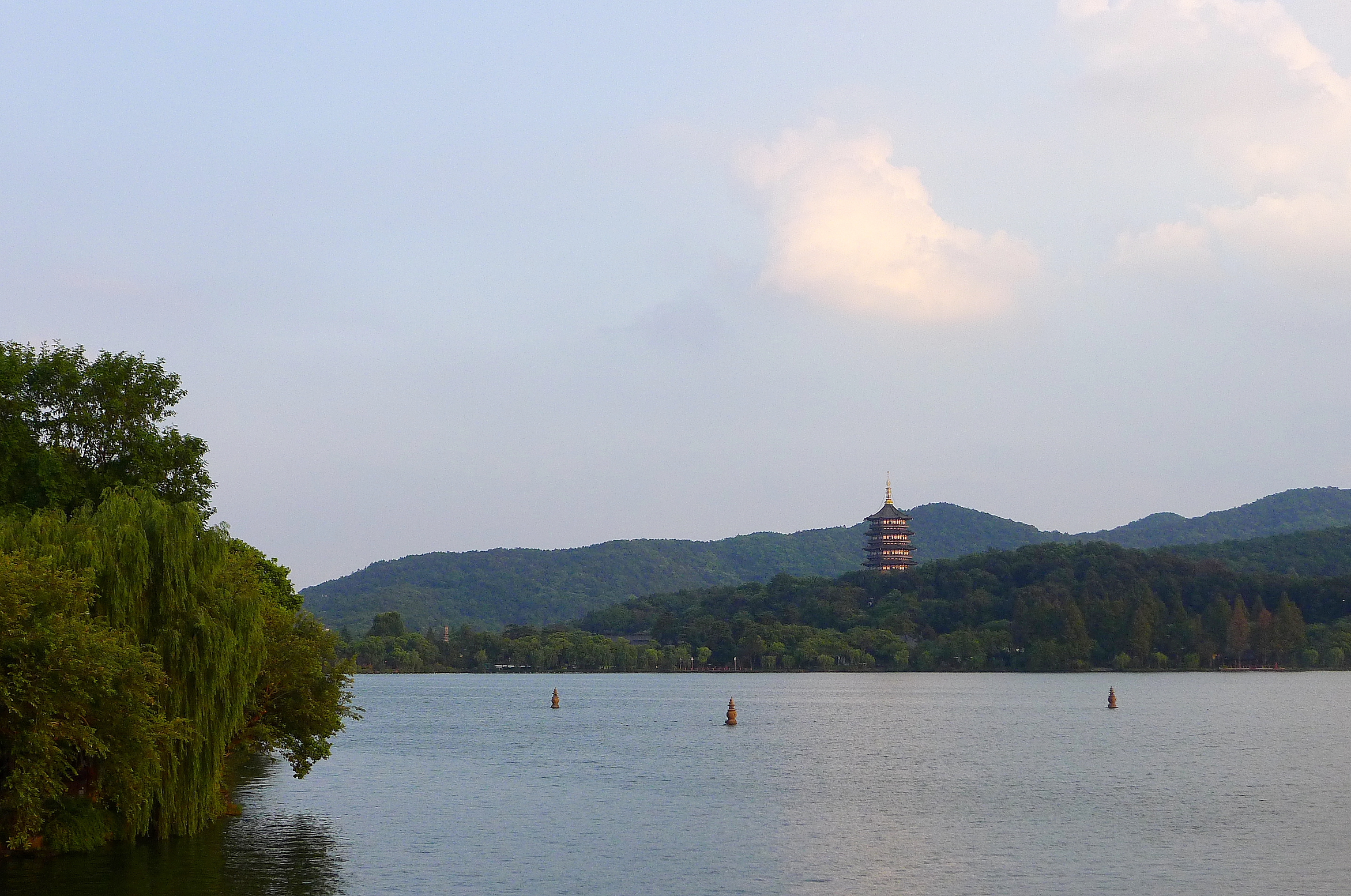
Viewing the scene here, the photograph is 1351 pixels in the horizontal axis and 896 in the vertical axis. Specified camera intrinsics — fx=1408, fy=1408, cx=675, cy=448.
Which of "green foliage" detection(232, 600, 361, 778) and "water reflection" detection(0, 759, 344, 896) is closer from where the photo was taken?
"water reflection" detection(0, 759, 344, 896)

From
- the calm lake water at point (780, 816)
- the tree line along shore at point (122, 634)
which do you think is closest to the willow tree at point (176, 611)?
the tree line along shore at point (122, 634)

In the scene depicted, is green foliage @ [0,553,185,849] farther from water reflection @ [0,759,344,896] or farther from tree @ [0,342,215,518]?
tree @ [0,342,215,518]

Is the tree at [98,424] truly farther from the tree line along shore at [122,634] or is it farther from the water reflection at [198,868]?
the water reflection at [198,868]

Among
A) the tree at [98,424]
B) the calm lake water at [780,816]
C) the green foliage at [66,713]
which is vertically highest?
the tree at [98,424]

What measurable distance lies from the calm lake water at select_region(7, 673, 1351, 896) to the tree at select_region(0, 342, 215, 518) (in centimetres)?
1164

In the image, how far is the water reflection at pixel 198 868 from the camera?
3127 cm

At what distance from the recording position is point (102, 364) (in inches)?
1828

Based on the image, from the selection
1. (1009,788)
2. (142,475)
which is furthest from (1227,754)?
(142,475)

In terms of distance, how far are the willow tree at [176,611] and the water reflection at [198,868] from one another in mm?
1017

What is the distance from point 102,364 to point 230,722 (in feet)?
52.6

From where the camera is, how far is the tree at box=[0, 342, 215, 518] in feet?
144

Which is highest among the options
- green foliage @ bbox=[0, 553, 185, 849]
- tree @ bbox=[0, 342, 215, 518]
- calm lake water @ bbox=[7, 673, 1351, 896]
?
tree @ bbox=[0, 342, 215, 518]

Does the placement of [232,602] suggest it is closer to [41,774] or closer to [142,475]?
[41,774]

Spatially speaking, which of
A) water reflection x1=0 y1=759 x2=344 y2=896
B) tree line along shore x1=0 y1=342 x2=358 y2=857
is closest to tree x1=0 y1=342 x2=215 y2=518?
tree line along shore x1=0 y1=342 x2=358 y2=857
